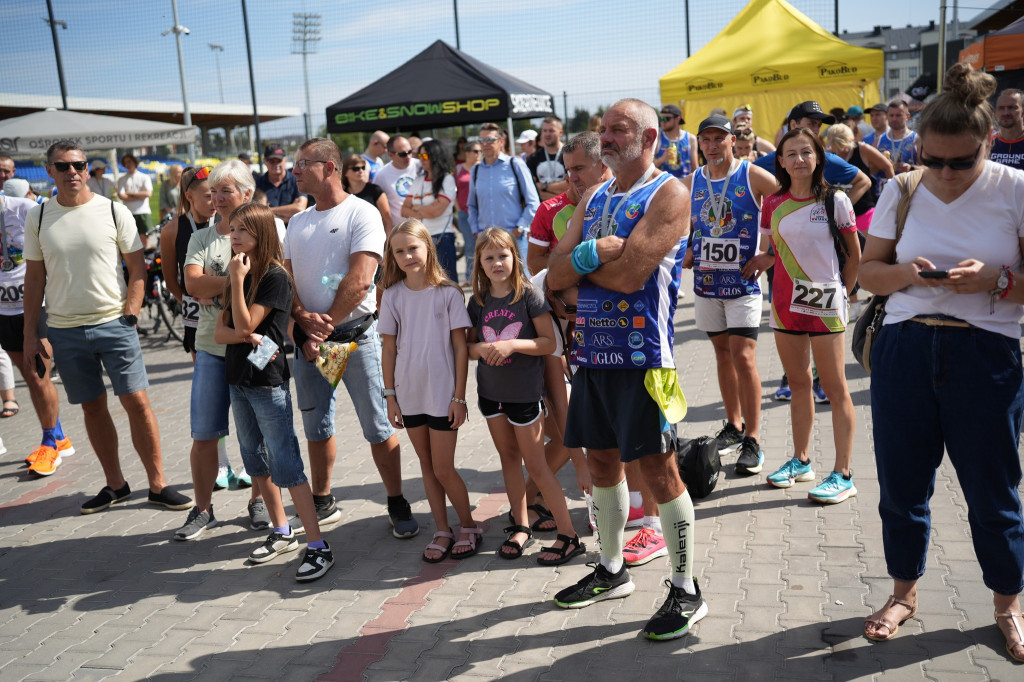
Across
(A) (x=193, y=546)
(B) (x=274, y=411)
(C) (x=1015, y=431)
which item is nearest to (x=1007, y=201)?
(C) (x=1015, y=431)

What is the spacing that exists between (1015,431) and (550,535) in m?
2.25

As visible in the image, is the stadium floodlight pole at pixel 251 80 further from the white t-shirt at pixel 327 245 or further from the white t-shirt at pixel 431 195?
the white t-shirt at pixel 327 245

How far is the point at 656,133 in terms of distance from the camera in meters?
3.25

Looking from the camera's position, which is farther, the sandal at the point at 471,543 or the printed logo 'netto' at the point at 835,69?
the printed logo 'netto' at the point at 835,69

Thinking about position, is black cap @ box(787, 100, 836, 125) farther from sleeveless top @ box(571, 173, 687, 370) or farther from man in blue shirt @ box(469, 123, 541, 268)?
sleeveless top @ box(571, 173, 687, 370)

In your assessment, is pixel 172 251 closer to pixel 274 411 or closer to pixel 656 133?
pixel 274 411

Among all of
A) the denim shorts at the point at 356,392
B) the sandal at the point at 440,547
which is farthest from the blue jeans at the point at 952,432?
the denim shorts at the point at 356,392

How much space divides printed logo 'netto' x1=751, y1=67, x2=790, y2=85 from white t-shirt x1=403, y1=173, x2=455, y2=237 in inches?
252

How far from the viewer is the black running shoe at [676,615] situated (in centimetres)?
320

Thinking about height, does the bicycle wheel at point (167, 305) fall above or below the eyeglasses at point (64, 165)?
below

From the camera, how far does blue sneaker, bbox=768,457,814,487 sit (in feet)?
15.4

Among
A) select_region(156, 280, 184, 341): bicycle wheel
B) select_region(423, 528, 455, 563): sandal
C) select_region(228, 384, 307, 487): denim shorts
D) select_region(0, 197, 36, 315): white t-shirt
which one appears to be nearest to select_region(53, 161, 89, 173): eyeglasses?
select_region(0, 197, 36, 315): white t-shirt

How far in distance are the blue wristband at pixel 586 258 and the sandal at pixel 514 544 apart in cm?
162

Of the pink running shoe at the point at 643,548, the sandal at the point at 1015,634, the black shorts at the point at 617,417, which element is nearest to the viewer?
the sandal at the point at 1015,634
